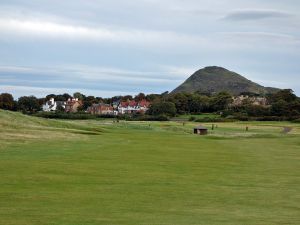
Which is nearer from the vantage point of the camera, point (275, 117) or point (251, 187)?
point (251, 187)

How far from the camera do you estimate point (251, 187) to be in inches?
904

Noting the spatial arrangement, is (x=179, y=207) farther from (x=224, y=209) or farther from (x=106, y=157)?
(x=106, y=157)

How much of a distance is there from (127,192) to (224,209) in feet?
14.2

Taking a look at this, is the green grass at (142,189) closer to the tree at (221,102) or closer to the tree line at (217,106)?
the tree line at (217,106)

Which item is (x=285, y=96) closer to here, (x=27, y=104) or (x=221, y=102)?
(x=221, y=102)

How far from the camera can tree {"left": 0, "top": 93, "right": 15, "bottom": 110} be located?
165m

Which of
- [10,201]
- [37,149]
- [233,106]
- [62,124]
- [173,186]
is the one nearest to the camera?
[10,201]

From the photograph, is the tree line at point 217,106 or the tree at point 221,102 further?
the tree at point 221,102

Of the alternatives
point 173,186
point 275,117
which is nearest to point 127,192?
point 173,186

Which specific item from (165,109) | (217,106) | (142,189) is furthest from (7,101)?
(142,189)

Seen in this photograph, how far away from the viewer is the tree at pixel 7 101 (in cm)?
16488

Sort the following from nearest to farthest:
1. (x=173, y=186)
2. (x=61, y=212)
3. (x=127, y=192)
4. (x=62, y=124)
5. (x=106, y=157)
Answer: (x=61, y=212) → (x=127, y=192) → (x=173, y=186) → (x=106, y=157) → (x=62, y=124)

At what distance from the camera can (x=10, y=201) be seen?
55.9ft

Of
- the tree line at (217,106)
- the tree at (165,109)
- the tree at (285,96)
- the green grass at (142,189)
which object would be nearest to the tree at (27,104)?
the tree line at (217,106)
